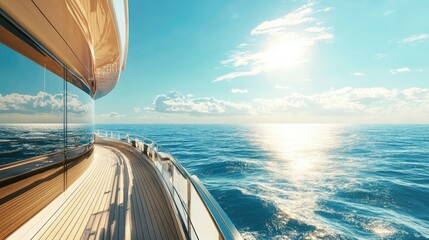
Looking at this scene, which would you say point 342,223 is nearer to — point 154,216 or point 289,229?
point 289,229

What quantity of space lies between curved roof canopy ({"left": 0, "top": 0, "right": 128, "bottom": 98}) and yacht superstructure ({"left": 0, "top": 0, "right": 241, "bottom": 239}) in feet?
0.06

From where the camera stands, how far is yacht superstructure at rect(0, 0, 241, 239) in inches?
104

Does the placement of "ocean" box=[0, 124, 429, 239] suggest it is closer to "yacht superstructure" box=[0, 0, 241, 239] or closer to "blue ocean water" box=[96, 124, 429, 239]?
"blue ocean water" box=[96, 124, 429, 239]

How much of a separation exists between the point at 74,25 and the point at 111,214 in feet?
13.6

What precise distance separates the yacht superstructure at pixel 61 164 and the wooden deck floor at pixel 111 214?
0.05ft

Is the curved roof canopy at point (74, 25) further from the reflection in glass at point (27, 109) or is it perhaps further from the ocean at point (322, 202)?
the ocean at point (322, 202)

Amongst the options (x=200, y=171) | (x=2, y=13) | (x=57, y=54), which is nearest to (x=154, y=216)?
(x=2, y=13)

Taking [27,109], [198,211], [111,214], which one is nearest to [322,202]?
[111,214]

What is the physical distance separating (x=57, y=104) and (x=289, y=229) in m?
8.67

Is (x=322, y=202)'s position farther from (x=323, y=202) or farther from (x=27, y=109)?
(x=27, y=109)

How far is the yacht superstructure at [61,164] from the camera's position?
264cm

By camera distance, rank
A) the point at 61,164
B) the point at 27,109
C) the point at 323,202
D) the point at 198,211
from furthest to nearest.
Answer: the point at 323,202, the point at 61,164, the point at 27,109, the point at 198,211

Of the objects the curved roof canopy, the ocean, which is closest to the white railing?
the curved roof canopy

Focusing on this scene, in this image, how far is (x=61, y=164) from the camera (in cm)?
444
